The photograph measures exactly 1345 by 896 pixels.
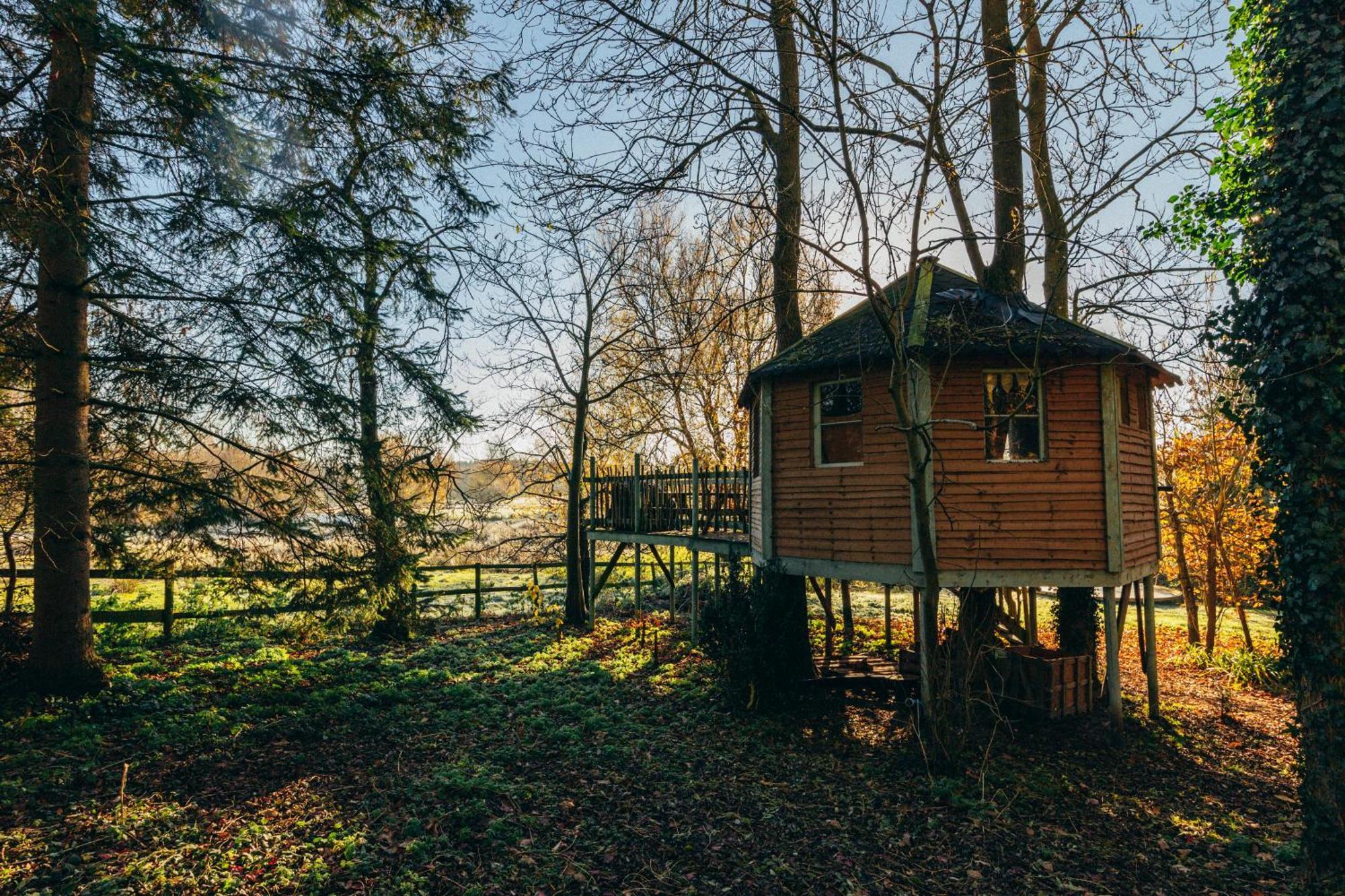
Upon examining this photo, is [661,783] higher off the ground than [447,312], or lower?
lower

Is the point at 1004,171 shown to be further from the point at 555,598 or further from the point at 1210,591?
the point at 555,598

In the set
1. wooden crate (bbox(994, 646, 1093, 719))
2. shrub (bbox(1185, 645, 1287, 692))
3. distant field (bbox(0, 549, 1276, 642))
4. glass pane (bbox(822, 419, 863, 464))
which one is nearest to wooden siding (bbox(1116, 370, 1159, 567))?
wooden crate (bbox(994, 646, 1093, 719))

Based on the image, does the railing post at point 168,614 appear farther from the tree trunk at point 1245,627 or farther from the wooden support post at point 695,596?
the tree trunk at point 1245,627

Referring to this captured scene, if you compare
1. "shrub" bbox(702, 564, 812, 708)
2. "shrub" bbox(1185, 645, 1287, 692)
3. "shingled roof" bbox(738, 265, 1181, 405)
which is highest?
"shingled roof" bbox(738, 265, 1181, 405)

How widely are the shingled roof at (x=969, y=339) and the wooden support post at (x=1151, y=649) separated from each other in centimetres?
351

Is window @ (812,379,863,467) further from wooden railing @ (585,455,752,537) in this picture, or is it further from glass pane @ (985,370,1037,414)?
wooden railing @ (585,455,752,537)

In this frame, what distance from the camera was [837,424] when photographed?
9.73m

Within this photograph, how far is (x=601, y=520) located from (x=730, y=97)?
1211cm

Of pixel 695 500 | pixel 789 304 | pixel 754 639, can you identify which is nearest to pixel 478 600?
pixel 695 500

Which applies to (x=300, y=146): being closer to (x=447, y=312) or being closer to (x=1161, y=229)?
(x=447, y=312)

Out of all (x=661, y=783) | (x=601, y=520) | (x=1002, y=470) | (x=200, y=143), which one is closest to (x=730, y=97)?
(x=1002, y=470)

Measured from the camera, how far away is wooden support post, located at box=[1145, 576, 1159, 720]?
10453mm

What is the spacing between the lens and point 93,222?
6387mm

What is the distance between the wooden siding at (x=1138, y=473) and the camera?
356 inches
